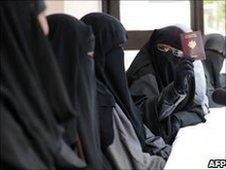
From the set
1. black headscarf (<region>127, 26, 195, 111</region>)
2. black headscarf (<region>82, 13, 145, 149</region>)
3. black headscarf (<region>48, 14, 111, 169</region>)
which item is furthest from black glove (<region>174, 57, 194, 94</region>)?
black headscarf (<region>48, 14, 111, 169</region>)

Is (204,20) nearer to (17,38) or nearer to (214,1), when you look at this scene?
(214,1)

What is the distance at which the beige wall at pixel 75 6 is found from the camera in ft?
10.2

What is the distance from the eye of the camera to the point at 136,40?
3.30 meters

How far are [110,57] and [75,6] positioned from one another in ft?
5.75

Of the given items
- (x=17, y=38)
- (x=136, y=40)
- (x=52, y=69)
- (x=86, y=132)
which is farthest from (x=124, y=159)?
(x=136, y=40)

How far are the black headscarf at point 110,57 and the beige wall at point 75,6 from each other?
5.31 feet

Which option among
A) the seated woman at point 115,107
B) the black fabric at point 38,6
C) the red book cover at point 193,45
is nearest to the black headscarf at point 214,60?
the red book cover at point 193,45

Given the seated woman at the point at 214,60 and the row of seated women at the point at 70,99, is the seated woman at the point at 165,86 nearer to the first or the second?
the row of seated women at the point at 70,99

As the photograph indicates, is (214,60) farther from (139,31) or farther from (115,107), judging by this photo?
(115,107)

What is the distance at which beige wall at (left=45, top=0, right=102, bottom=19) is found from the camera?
3.11 metres

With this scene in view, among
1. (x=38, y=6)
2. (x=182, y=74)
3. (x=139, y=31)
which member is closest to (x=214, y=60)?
(x=139, y=31)

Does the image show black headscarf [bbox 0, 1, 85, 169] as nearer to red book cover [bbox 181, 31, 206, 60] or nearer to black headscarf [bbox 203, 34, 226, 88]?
red book cover [bbox 181, 31, 206, 60]

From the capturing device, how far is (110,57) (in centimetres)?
153

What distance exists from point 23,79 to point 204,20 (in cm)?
269
